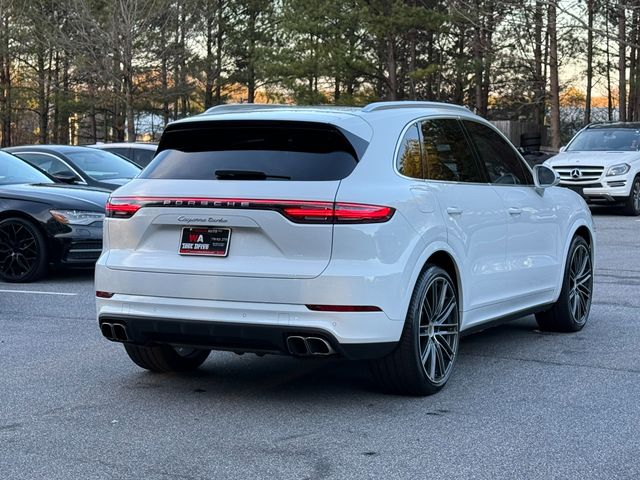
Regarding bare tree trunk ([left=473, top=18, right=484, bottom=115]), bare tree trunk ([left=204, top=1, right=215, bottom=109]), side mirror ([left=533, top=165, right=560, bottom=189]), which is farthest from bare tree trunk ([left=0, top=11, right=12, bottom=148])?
side mirror ([left=533, top=165, right=560, bottom=189])

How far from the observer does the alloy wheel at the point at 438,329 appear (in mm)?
5891

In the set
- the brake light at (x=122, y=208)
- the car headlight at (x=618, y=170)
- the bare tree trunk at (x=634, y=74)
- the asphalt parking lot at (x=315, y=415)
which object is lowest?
the asphalt parking lot at (x=315, y=415)

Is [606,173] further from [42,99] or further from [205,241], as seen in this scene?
[42,99]

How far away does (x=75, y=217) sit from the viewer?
11.0 metres

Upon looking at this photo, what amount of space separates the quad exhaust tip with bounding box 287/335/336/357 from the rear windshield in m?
0.85

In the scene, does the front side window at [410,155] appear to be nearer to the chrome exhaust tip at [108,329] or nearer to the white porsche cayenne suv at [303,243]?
the white porsche cayenne suv at [303,243]

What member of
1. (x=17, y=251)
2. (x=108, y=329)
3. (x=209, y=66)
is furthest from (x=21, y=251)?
(x=209, y=66)

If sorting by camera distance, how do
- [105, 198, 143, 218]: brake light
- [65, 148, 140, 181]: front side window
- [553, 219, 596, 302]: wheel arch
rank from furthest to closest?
[65, 148, 140, 181]: front side window → [553, 219, 596, 302]: wheel arch → [105, 198, 143, 218]: brake light

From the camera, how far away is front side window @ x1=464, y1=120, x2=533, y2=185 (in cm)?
700

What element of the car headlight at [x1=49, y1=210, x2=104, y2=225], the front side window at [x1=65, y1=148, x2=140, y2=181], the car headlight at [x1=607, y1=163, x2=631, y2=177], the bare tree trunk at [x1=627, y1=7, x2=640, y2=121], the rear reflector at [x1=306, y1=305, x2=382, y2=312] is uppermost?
the bare tree trunk at [x1=627, y1=7, x2=640, y2=121]

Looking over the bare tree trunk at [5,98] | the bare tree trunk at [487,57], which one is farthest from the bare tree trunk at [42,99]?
the bare tree trunk at [487,57]

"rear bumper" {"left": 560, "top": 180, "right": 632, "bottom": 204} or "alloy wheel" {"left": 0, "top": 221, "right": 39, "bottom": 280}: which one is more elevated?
"rear bumper" {"left": 560, "top": 180, "right": 632, "bottom": 204}

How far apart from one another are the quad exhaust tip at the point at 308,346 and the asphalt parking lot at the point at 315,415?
14.4 inches

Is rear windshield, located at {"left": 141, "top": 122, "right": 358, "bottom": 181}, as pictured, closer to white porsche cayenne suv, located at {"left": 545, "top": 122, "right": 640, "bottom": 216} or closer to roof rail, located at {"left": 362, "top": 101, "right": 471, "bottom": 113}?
roof rail, located at {"left": 362, "top": 101, "right": 471, "bottom": 113}
